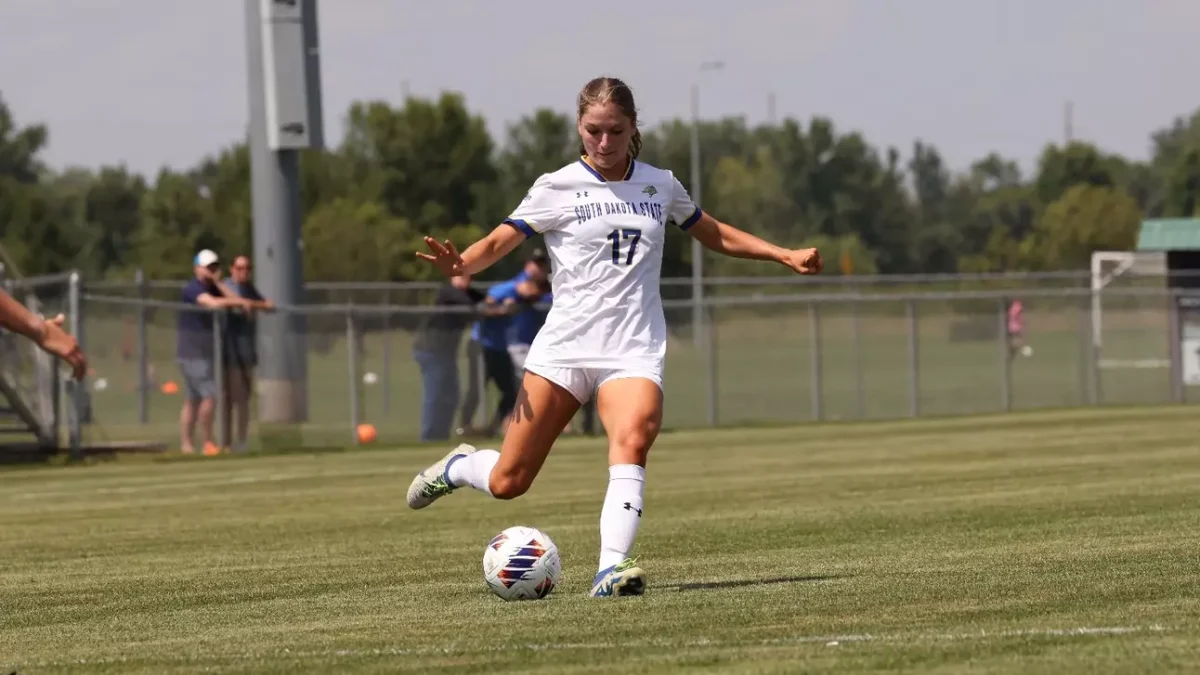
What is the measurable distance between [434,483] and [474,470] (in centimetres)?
49

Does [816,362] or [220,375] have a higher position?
[220,375]

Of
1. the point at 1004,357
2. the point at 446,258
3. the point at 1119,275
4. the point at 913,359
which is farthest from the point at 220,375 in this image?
the point at 1119,275

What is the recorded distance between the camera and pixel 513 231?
29.4 ft

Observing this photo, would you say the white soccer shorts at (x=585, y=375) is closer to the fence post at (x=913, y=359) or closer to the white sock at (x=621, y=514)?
the white sock at (x=621, y=514)

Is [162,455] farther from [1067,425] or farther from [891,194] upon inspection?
[891,194]

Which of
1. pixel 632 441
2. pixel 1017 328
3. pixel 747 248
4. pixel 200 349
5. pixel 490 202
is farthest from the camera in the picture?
pixel 490 202

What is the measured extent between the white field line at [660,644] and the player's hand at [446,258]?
2311mm

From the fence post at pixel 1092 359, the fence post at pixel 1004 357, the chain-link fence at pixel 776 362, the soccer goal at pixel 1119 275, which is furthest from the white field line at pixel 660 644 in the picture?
the fence post at pixel 1092 359

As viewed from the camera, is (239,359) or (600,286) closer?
(600,286)

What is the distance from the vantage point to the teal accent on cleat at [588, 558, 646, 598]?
26.8 feet

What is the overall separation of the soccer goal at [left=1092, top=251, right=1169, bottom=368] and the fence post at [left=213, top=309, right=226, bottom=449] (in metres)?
14.0

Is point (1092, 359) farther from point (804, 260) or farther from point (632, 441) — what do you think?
point (632, 441)

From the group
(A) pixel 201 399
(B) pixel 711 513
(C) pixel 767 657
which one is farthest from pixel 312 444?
(C) pixel 767 657

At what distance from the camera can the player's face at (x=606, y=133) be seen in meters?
8.70
